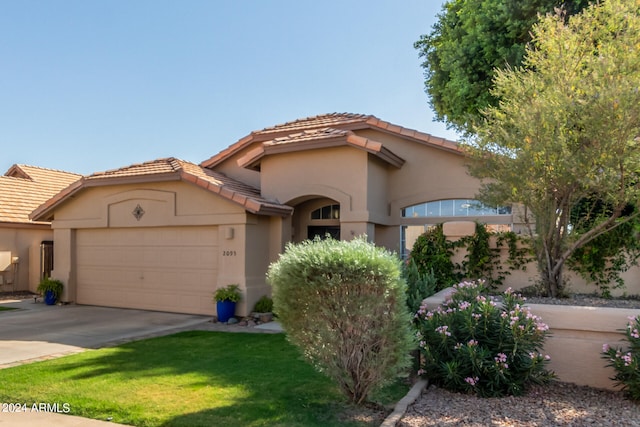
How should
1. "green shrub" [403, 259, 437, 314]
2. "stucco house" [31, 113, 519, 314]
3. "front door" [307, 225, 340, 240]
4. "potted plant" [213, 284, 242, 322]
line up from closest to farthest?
"green shrub" [403, 259, 437, 314] → "potted plant" [213, 284, 242, 322] → "stucco house" [31, 113, 519, 314] → "front door" [307, 225, 340, 240]

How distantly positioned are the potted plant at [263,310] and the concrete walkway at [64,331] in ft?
0.96

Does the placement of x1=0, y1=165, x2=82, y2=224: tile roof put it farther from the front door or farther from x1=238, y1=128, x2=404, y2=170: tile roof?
the front door

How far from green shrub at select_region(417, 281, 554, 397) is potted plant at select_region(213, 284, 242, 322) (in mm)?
6550

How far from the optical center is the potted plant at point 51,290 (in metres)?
14.7

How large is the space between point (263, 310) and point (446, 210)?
5.96 meters

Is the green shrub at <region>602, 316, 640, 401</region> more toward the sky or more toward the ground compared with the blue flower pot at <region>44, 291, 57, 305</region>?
more toward the sky

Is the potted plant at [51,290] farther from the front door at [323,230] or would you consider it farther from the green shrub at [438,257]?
the green shrub at [438,257]

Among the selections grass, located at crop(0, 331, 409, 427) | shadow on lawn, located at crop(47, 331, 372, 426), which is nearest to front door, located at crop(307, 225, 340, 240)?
shadow on lawn, located at crop(47, 331, 372, 426)

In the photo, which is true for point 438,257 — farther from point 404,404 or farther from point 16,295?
point 16,295

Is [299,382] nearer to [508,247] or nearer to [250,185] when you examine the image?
[508,247]

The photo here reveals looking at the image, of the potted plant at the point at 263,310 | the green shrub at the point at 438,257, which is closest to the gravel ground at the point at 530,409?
the green shrub at the point at 438,257

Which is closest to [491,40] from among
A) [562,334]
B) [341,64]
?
[341,64]

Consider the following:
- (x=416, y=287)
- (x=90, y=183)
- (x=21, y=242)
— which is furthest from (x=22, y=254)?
(x=416, y=287)

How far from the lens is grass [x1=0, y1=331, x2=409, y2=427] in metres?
5.01
